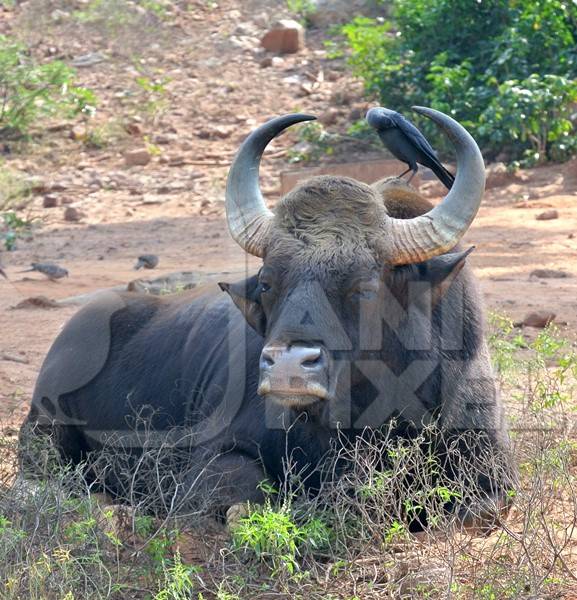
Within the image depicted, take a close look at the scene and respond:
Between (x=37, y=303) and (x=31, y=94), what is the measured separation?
268 inches

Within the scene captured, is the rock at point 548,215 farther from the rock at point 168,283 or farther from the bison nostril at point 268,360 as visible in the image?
the bison nostril at point 268,360

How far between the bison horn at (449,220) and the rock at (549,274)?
5467mm

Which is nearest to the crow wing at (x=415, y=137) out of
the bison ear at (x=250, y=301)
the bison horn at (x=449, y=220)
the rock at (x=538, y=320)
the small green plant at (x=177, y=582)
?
the bison horn at (x=449, y=220)

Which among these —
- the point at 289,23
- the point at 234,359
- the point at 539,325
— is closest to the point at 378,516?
the point at 234,359

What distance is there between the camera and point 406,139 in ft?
18.8

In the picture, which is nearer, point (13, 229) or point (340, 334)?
point (340, 334)

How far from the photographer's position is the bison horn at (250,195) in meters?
5.10

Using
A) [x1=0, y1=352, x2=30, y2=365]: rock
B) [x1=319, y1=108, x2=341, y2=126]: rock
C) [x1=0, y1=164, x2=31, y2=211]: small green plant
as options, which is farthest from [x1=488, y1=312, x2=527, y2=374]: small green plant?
[x1=319, y1=108, x2=341, y2=126]: rock

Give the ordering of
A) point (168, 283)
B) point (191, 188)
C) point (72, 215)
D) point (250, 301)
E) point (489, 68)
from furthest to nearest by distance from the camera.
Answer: point (191, 188) < point (72, 215) < point (489, 68) < point (168, 283) < point (250, 301)

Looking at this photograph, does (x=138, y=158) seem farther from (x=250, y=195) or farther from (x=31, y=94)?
(x=250, y=195)

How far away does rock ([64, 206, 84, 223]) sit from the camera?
1466cm

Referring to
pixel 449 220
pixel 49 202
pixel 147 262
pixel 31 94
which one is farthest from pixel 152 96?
pixel 449 220

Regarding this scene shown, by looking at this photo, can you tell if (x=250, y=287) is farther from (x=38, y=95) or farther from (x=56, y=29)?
(x=56, y=29)

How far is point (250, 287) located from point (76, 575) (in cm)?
164
